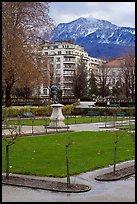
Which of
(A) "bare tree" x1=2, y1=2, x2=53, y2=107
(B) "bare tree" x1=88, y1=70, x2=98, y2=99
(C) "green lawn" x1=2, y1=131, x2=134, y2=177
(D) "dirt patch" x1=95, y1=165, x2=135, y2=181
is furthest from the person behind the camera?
(B) "bare tree" x1=88, y1=70, x2=98, y2=99

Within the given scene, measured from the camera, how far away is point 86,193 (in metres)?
7.86

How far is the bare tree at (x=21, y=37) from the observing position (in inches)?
1344

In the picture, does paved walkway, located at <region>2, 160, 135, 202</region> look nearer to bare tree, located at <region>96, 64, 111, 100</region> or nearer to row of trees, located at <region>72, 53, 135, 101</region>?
row of trees, located at <region>72, 53, 135, 101</region>

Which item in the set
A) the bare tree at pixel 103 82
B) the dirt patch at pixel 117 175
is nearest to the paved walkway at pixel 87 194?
the dirt patch at pixel 117 175

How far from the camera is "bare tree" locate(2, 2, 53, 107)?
112ft

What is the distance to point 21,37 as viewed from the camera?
36.2 metres

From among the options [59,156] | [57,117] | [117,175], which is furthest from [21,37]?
[117,175]

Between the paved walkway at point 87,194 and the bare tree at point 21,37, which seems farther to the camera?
the bare tree at point 21,37

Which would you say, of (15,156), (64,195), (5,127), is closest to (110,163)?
(15,156)

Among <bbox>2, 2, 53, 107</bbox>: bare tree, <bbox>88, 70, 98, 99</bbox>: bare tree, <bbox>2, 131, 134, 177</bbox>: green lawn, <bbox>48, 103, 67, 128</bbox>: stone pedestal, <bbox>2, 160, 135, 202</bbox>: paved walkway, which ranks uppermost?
<bbox>2, 2, 53, 107</bbox>: bare tree

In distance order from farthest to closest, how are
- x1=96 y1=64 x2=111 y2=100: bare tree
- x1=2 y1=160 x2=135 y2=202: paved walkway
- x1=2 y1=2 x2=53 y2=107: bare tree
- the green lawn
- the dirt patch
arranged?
x1=96 y1=64 x2=111 y2=100: bare tree
x1=2 y1=2 x2=53 y2=107: bare tree
the green lawn
the dirt patch
x1=2 y1=160 x2=135 y2=202: paved walkway

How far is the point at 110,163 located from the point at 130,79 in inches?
2371

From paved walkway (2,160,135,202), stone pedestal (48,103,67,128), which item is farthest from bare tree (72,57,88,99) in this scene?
paved walkway (2,160,135,202)

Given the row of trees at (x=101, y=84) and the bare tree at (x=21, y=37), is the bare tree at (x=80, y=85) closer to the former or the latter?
the row of trees at (x=101, y=84)
